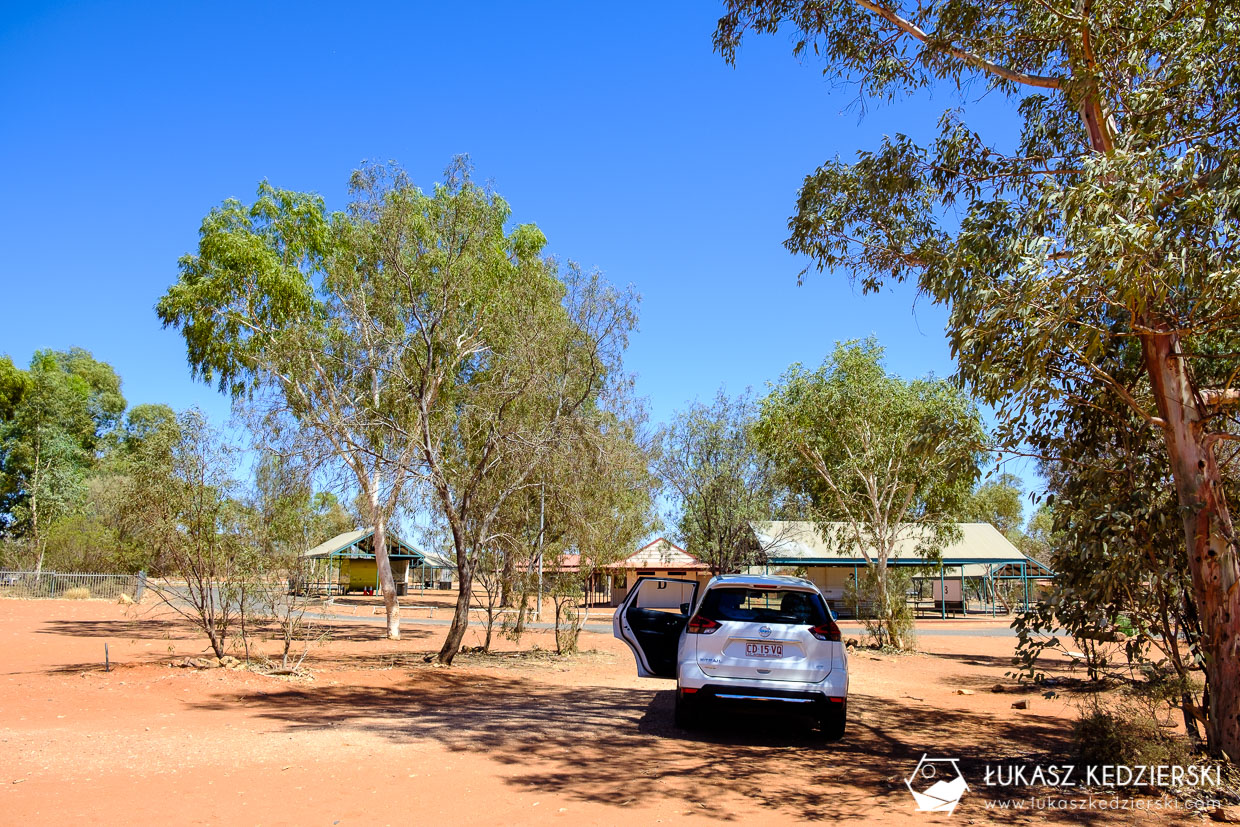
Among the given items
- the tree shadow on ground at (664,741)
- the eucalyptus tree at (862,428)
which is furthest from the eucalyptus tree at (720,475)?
the tree shadow on ground at (664,741)

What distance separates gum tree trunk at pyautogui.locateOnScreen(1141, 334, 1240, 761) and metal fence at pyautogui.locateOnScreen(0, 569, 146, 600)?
38519mm

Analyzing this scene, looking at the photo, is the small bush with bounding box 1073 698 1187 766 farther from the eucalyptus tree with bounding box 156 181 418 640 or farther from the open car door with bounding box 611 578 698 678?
the eucalyptus tree with bounding box 156 181 418 640

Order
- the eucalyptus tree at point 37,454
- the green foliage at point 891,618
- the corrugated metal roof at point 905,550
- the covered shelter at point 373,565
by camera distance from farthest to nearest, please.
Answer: the covered shelter at point 373,565
the eucalyptus tree at point 37,454
the corrugated metal roof at point 905,550
the green foliage at point 891,618

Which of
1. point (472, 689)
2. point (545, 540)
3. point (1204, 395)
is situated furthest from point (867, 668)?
point (1204, 395)

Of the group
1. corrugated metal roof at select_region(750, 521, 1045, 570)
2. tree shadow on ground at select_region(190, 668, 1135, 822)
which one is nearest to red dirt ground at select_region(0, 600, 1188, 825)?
tree shadow on ground at select_region(190, 668, 1135, 822)

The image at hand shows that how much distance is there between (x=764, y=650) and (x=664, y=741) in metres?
1.48

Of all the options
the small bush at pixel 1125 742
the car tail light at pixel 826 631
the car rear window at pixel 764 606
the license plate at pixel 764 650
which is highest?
the car rear window at pixel 764 606

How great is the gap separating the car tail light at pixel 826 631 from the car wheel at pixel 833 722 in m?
0.67

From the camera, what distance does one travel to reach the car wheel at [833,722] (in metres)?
8.23

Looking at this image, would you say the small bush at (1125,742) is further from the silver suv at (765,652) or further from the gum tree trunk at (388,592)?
the gum tree trunk at (388,592)

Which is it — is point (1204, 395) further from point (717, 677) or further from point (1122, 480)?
point (717, 677)

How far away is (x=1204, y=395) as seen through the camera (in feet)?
24.2

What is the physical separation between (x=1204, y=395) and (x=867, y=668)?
1146 cm

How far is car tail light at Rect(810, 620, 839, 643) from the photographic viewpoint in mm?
8039
